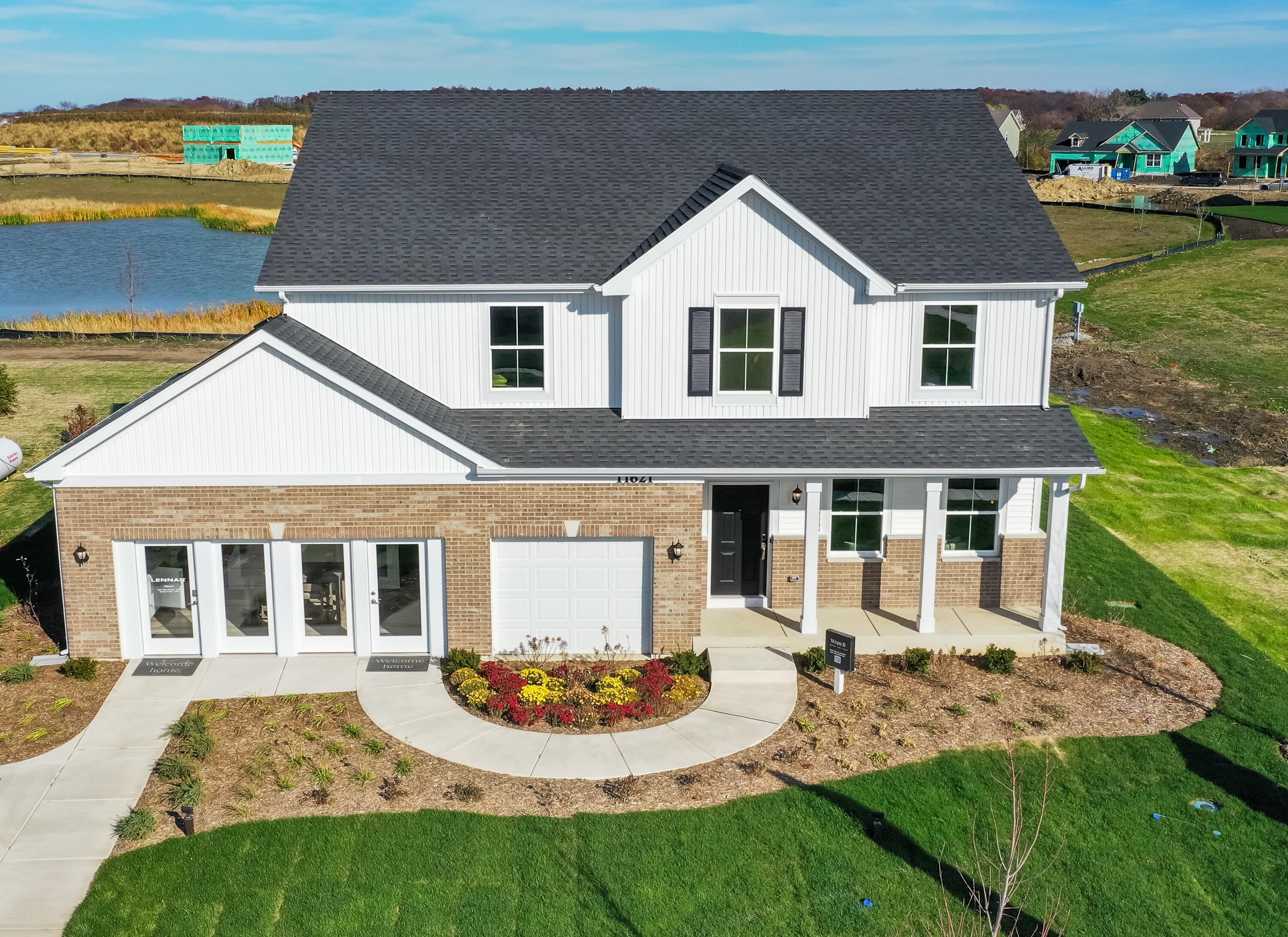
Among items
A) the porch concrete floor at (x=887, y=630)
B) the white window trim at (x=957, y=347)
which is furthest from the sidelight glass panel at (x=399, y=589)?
the white window trim at (x=957, y=347)

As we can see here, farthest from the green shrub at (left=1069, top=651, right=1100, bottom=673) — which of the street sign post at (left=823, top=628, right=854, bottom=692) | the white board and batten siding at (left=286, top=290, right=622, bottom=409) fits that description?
the white board and batten siding at (left=286, top=290, right=622, bottom=409)

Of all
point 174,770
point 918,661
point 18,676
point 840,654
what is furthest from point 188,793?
point 918,661

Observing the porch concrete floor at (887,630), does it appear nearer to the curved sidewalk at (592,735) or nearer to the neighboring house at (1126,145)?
the curved sidewalk at (592,735)

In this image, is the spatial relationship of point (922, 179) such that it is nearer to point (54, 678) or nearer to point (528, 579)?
point (528, 579)

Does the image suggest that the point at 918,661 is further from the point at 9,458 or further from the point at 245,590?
the point at 9,458

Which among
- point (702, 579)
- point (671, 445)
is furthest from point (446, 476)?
point (702, 579)

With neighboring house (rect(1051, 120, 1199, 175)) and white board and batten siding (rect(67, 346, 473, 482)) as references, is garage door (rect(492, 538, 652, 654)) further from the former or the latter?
neighboring house (rect(1051, 120, 1199, 175))
